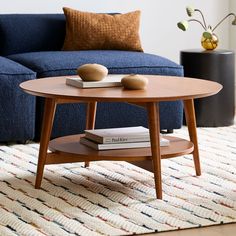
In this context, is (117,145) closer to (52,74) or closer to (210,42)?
(52,74)

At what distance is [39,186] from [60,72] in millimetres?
1010

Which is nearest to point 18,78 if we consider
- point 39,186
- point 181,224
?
point 39,186

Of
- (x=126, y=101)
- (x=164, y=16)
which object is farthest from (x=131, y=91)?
(x=164, y=16)

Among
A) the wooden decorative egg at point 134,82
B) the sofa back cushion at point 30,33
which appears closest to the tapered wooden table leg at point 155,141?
the wooden decorative egg at point 134,82

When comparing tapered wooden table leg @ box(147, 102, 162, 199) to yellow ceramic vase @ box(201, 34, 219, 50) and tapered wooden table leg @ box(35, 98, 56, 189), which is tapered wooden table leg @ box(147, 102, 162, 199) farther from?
yellow ceramic vase @ box(201, 34, 219, 50)

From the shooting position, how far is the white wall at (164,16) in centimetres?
499

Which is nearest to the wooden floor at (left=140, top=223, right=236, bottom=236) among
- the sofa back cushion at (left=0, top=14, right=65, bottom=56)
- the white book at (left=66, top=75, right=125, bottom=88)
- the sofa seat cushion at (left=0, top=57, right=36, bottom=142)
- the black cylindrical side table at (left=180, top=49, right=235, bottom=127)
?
the white book at (left=66, top=75, right=125, bottom=88)

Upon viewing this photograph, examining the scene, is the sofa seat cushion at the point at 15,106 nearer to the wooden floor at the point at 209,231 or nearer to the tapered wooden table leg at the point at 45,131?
the tapered wooden table leg at the point at 45,131

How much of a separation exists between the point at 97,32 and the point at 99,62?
1.63ft

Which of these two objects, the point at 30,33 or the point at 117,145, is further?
the point at 30,33

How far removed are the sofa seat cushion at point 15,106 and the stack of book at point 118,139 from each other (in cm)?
79

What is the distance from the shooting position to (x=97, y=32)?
4.43 meters

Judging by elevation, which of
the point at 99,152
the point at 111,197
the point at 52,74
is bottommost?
the point at 111,197

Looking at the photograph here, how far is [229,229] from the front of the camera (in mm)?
2502
